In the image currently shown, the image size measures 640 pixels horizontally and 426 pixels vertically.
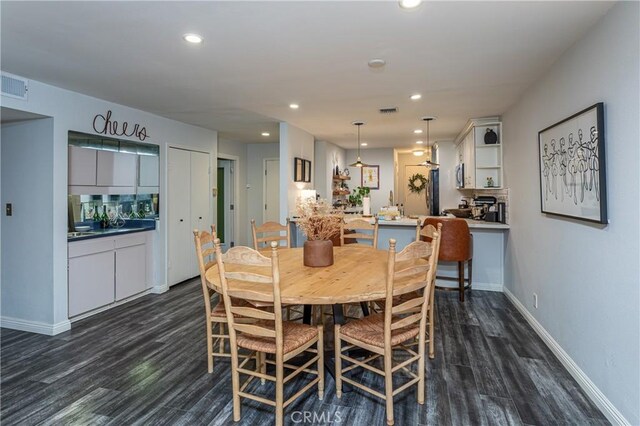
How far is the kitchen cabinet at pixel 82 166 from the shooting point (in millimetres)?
3633

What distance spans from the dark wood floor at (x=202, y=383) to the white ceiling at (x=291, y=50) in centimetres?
229

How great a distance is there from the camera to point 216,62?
110 inches

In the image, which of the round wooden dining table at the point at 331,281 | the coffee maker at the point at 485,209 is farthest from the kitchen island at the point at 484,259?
the round wooden dining table at the point at 331,281

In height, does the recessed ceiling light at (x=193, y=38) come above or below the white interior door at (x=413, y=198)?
above

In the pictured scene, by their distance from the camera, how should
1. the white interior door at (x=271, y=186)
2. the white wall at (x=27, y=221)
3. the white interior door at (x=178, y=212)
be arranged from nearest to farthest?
the white wall at (x=27, y=221), the white interior door at (x=178, y=212), the white interior door at (x=271, y=186)

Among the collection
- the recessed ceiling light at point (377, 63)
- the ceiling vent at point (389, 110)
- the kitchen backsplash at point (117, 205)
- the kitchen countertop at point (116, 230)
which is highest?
the ceiling vent at point (389, 110)

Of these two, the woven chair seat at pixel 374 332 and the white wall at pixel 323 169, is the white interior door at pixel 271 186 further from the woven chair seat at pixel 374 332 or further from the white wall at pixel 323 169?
the woven chair seat at pixel 374 332

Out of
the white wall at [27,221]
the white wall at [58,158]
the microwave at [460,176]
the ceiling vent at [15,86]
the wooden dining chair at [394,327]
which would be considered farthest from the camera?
the microwave at [460,176]

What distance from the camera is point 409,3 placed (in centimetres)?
192

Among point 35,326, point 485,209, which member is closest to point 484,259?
point 485,209

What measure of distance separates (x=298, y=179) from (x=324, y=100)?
1.77 metres

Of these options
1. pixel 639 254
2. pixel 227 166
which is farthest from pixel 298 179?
pixel 639 254

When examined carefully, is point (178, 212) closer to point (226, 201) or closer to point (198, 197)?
point (198, 197)

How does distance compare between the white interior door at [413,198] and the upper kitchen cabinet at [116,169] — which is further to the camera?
the white interior door at [413,198]
